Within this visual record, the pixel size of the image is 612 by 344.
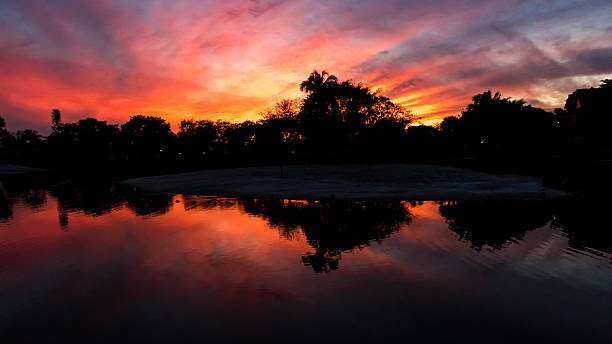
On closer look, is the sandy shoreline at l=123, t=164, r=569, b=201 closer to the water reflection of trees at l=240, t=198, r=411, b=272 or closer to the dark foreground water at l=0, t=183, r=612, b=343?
the water reflection of trees at l=240, t=198, r=411, b=272

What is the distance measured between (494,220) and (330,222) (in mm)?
6818

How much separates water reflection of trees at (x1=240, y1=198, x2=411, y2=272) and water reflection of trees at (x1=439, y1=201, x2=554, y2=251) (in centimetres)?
221

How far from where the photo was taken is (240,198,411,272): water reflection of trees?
9758 millimetres

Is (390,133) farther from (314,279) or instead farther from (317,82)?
(314,279)

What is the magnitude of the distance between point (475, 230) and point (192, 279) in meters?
9.90

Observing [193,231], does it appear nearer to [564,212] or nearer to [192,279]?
[192,279]

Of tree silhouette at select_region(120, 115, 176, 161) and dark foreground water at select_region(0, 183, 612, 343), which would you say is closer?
dark foreground water at select_region(0, 183, 612, 343)

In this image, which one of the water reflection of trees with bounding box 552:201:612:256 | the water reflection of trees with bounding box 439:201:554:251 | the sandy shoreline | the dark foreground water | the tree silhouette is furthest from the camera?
the tree silhouette

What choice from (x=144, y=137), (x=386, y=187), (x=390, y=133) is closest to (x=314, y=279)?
(x=386, y=187)

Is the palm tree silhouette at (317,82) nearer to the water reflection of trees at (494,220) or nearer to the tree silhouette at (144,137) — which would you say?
the water reflection of trees at (494,220)

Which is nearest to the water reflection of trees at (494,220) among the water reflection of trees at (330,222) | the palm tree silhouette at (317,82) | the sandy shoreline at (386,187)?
the water reflection of trees at (330,222)

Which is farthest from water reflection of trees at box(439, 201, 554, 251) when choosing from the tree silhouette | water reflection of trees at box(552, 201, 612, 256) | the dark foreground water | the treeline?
the tree silhouette

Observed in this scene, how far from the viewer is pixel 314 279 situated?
7.46 metres

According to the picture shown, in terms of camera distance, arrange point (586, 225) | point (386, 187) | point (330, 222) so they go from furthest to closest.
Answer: point (386, 187), point (330, 222), point (586, 225)
